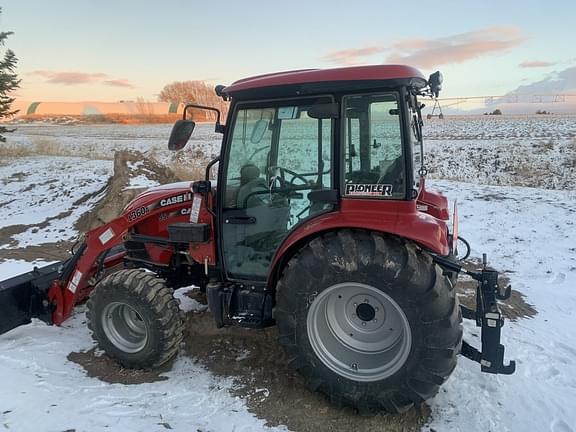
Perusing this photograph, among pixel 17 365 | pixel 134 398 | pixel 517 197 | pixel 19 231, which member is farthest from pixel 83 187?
pixel 517 197

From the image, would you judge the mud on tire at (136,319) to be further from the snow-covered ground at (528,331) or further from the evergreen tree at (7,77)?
the evergreen tree at (7,77)

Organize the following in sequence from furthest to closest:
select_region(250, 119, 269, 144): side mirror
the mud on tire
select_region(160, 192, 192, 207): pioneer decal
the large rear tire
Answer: select_region(160, 192, 192, 207): pioneer decal, the mud on tire, select_region(250, 119, 269, 144): side mirror, the large rear tire

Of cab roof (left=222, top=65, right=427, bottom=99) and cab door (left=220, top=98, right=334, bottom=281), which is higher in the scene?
cab roof (left=222, top=65, right=427, bottom=99)

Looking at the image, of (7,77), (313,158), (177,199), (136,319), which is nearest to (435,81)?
(313,158)

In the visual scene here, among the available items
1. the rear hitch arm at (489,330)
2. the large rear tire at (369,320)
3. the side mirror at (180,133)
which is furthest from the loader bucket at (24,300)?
the rear hitch arm at (489,330)

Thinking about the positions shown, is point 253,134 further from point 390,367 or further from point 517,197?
point 517,197

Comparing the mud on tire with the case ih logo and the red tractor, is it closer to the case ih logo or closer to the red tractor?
the red tractor

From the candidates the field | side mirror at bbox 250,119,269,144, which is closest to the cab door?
side mirror at bbox 250,119,269,144

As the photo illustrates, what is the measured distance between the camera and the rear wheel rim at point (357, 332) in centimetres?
332

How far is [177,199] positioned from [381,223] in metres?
2.02

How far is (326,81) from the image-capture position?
328 cm

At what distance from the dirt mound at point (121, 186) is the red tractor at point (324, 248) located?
212 inches

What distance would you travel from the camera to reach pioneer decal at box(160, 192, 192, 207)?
426cm

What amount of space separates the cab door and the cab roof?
116 mm
